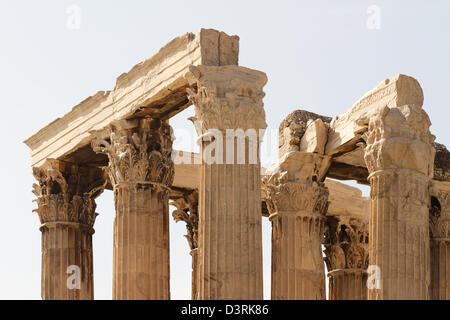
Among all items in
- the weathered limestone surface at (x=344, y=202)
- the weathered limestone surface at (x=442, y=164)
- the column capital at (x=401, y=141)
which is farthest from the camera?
the weathered limestone surface at (x=344, y=202)

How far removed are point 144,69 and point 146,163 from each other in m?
2.78

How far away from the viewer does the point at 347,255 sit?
50.8 meters

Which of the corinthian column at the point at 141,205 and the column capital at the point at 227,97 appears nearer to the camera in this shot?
the column capital at the point at 227,97

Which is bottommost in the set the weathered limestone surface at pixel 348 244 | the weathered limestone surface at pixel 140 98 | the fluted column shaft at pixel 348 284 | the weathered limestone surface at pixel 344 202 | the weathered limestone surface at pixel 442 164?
the fluted column shaft at pixel 348 284

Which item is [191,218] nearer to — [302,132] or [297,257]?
[302,132]

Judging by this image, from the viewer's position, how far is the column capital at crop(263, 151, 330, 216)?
43.2m

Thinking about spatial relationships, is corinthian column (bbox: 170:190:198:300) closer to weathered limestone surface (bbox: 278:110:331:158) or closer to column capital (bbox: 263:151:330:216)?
weathered limestone surface (bbox: 278:110:331:158)

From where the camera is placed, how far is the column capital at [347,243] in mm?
50750

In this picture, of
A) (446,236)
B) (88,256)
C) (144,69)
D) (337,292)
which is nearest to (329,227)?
(337,292)

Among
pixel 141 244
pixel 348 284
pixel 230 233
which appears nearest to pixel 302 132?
pixel 141 244

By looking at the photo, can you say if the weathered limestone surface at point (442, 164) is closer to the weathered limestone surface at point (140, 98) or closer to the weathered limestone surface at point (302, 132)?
the weathered limestone surface at point (302, 132)

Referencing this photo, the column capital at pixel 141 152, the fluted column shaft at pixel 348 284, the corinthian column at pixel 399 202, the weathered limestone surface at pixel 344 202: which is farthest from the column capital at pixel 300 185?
the fluted column shaft at pixel 348 284

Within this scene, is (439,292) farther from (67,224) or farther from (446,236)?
(67,224)

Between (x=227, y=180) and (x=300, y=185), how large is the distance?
8068 millimetres
